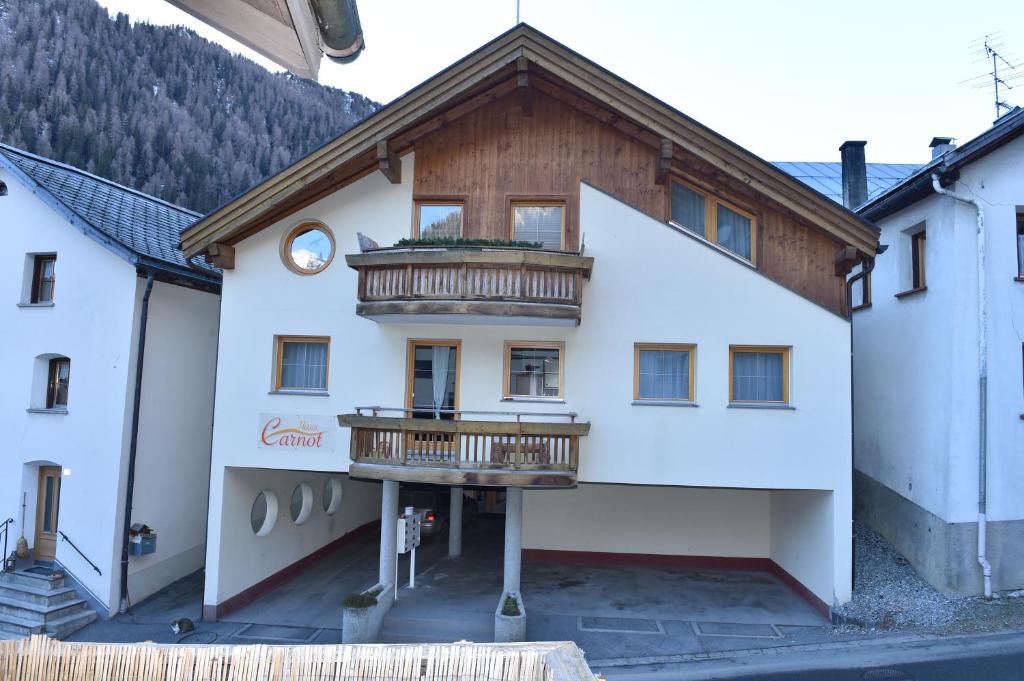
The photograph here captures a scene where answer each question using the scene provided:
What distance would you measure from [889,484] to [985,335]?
14.1 ft

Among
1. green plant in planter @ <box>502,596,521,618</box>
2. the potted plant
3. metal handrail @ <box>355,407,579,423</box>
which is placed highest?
metal handrail @ <box>355,407,579,423</box>

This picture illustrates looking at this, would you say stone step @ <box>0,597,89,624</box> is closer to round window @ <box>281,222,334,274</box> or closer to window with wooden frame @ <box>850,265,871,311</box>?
round window @ <box>281,222,334,274</box>

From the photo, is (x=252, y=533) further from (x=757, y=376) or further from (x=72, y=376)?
(x=757, y=376)

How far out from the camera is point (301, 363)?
1432 centimetres

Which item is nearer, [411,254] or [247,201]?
[411,254]

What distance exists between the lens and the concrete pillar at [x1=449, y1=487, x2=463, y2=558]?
17344 millimetres

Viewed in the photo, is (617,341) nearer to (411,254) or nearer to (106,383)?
(411,254)

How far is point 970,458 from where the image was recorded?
1259 centimetres

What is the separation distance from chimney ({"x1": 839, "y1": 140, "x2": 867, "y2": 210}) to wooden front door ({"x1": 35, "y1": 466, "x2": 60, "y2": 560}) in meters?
23.1

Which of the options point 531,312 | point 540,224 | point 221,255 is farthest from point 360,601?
point 540,224

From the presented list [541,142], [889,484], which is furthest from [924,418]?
[541,142]

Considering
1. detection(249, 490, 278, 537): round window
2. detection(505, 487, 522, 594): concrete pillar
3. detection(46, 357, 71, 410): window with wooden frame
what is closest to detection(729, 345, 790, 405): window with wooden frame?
detection(505, 487, 522, 594): concrete pillar

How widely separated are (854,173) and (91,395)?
22.1 meters

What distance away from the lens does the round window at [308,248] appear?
46.9 feet
